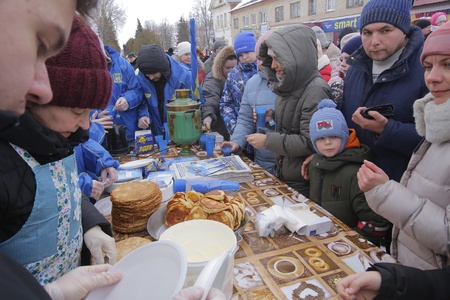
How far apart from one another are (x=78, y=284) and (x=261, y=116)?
210cm

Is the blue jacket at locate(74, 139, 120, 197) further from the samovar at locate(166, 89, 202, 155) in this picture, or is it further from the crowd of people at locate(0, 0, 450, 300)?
the samovar at locate(166, 89, 202, 155)

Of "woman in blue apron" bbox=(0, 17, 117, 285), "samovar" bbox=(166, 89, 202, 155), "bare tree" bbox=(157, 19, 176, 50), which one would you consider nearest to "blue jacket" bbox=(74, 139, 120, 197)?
"samovar" bbox=(166, 89, 202, 155)

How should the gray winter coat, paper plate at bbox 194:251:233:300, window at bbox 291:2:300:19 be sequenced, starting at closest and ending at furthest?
paper plate at bbox 194:251:233:300
the gray winter coat
window at bbox 291:2:300:19

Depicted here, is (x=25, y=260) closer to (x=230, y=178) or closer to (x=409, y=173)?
(x=230, y=178)

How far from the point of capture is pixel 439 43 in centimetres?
134

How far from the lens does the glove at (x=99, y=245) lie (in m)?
1.20

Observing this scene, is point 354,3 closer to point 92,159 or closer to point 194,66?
point 194,66

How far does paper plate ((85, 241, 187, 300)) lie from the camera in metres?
0.78

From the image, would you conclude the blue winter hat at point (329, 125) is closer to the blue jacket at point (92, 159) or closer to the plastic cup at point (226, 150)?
the plastic cup at point (226, 150)

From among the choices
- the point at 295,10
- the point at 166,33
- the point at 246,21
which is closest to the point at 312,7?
the point at 295,10

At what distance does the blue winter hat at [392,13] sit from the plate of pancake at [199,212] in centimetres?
157

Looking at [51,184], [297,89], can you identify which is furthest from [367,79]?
[51,184]

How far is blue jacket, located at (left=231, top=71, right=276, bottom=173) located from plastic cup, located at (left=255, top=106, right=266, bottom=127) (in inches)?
6.0

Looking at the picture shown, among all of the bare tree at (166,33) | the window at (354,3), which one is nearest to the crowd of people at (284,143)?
the window at (354,3)
